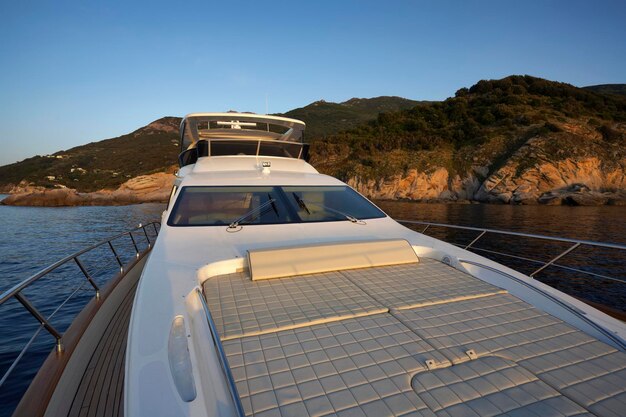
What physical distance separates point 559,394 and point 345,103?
143854 millimetres

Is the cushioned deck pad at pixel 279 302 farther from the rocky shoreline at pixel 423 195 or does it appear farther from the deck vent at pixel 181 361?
the rocky shoreline at pixel 423 195

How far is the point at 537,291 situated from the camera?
2.37 metres

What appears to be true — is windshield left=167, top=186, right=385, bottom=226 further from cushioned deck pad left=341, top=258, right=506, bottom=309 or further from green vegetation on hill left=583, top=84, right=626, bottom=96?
green vegetation on hill left=583, top=84, right=626, bottom=96

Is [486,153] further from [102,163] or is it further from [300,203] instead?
[102,163]

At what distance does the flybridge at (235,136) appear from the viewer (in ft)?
20.2

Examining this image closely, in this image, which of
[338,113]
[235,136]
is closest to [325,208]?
[235,136]

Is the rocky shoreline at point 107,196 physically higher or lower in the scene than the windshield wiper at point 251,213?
lower

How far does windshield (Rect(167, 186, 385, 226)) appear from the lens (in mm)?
3651

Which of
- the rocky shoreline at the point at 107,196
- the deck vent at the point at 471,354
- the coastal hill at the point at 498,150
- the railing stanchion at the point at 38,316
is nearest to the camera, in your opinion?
the deck vent at the point at 471,354

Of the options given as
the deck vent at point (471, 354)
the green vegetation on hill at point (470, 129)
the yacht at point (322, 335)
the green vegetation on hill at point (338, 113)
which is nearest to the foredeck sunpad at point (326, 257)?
the yacht at point (322, 335)

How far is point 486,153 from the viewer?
41.8 meters

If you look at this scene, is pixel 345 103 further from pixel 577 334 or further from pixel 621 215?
pixel 577 334

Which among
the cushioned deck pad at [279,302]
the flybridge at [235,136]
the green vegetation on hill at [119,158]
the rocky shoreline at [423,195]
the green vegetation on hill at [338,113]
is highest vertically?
the green vegetation on hill at [338,113]

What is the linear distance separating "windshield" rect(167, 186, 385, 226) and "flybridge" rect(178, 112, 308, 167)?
2283 mm
